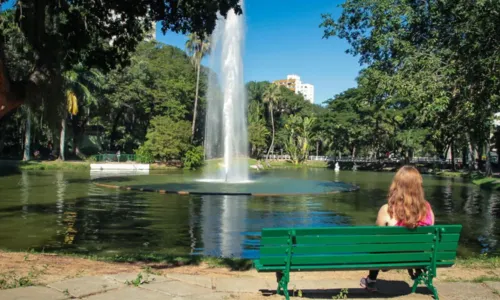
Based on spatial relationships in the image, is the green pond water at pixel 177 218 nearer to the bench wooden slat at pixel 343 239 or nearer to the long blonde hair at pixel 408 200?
the bench wooden slat at pixel 343 239

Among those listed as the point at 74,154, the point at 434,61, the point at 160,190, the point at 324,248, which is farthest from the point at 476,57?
the point at 74,154

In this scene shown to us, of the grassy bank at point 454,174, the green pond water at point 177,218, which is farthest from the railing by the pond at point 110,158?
the grassy bank at point 454,174

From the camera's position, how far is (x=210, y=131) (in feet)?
180

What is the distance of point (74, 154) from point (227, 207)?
4846 cm

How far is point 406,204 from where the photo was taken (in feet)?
18.6

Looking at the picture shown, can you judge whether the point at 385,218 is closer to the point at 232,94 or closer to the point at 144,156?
the point at 232,94

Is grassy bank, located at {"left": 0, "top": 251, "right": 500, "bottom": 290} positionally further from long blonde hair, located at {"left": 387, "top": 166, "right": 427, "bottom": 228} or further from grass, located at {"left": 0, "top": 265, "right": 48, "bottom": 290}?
long blonde hair, located at {"left": 387, "top": 166, "right": 427, "bottom": 228}

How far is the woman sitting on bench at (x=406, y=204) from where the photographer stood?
18.6 feet

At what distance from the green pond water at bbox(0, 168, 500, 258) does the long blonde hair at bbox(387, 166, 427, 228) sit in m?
4.65

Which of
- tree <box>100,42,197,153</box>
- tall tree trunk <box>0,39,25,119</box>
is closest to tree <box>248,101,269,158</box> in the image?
tree <box>100,42,197,153</box>

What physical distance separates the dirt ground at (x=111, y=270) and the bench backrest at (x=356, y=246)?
4.37 feet

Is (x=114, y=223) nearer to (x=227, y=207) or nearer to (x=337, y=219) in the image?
(x=227, y=207)

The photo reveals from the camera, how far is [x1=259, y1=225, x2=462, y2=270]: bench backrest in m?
5.36

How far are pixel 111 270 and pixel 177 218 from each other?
8061 mm
